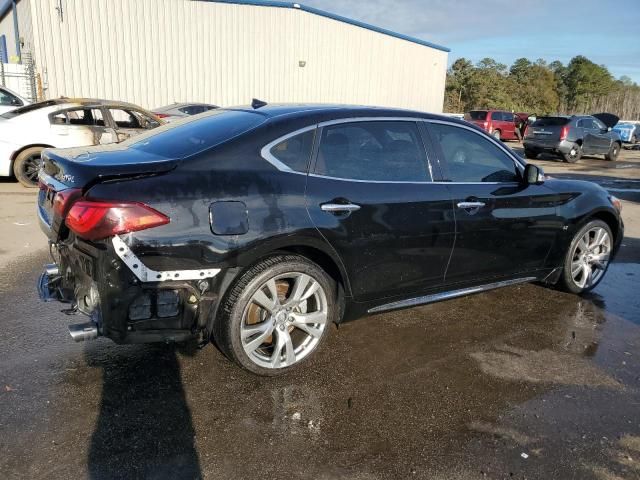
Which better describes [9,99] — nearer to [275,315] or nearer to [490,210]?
[275,315]

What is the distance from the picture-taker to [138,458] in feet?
8.20

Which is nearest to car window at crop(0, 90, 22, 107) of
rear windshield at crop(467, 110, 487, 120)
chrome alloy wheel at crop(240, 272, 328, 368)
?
chrome alloy wheel at crop(240, 272, 328, 368)

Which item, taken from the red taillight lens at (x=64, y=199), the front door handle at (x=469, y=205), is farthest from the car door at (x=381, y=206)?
the red taillight lens at (x=64, y=199)

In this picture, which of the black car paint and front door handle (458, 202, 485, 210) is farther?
front door handle (458, 202, 485, 210)

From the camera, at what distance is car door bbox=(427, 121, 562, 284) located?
3.91m

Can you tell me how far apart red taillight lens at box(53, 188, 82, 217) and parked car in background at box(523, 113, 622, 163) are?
60.5ft

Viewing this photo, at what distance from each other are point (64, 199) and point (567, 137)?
61.5ft

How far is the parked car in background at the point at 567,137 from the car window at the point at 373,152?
1662 centimetres

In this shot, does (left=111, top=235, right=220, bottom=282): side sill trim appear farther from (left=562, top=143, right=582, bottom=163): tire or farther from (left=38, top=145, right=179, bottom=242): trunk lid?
(left=562, top=143, right=582, bottom=163): tire

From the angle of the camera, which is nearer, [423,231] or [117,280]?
[117,280]

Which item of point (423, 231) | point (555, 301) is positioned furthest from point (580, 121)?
point (423, 231)

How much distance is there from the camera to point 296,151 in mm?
3232

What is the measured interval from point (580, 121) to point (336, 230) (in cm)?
1877

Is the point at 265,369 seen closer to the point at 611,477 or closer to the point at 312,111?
the point at 312,111
